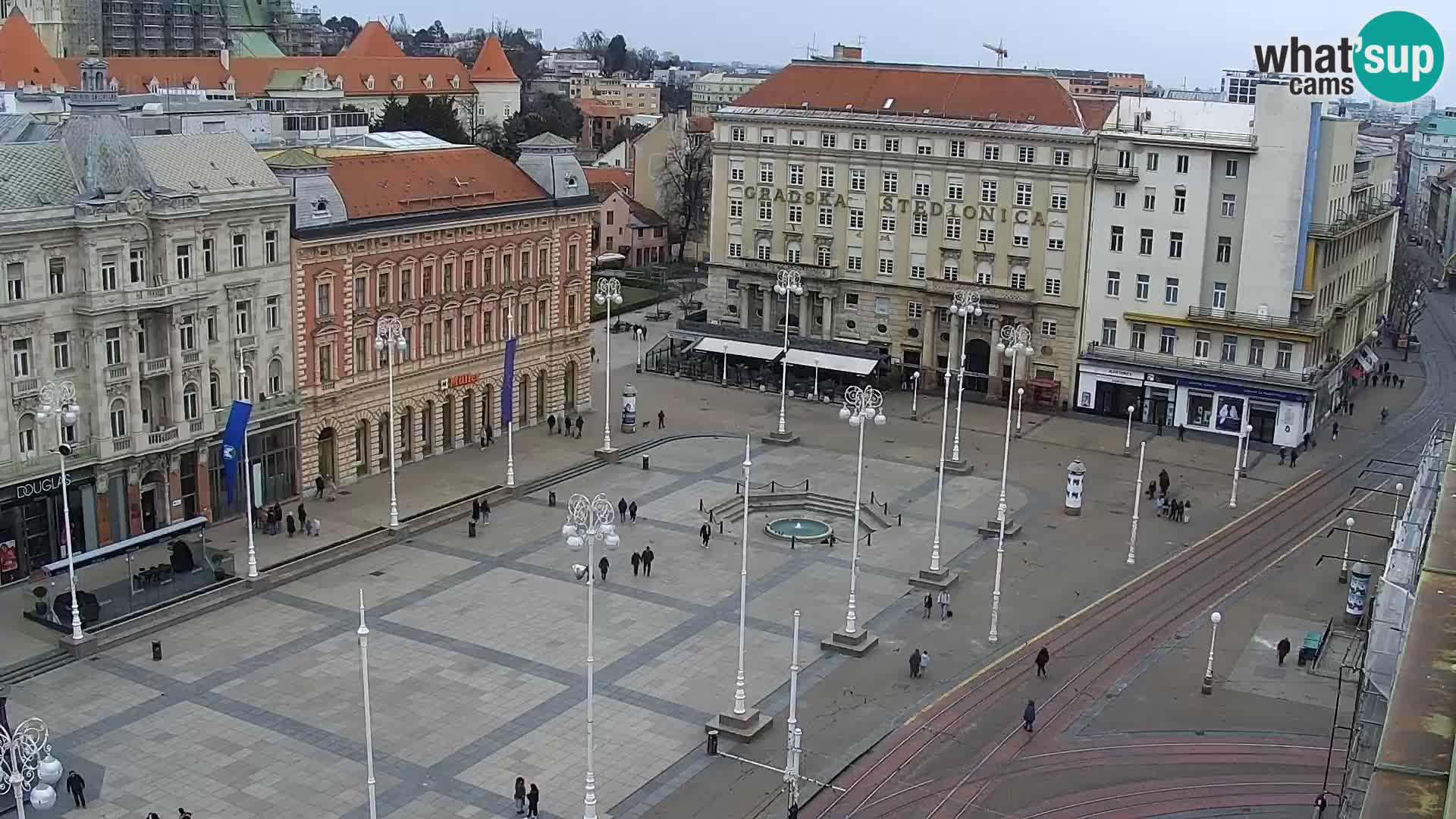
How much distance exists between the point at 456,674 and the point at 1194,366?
177 feet

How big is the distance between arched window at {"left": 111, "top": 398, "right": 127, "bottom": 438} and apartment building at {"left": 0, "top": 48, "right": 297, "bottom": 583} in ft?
0.23

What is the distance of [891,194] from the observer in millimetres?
95938

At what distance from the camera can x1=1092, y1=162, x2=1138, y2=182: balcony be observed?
8812 centimetres

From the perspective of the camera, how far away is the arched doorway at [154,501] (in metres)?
61.3

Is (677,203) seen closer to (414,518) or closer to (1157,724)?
(414,518)

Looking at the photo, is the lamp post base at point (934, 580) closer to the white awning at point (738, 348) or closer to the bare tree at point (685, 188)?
the white awning at point (738, 348)

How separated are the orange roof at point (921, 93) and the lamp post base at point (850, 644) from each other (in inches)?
1905

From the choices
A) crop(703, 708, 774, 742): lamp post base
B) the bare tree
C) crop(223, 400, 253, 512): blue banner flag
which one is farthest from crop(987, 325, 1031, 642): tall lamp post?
the bare tree

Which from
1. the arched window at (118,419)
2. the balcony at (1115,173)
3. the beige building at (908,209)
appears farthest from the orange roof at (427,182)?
A: the balcony at (1115,173)

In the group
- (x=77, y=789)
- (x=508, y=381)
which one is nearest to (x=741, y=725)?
(x=77, y=789)

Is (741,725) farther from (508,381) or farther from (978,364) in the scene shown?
(978,364)

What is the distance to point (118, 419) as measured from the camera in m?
59.5

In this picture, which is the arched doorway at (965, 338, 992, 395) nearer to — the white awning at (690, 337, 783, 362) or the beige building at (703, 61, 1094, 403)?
the beige building at (703, 61, 1094, 403)

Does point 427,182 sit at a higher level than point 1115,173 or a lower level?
lower
